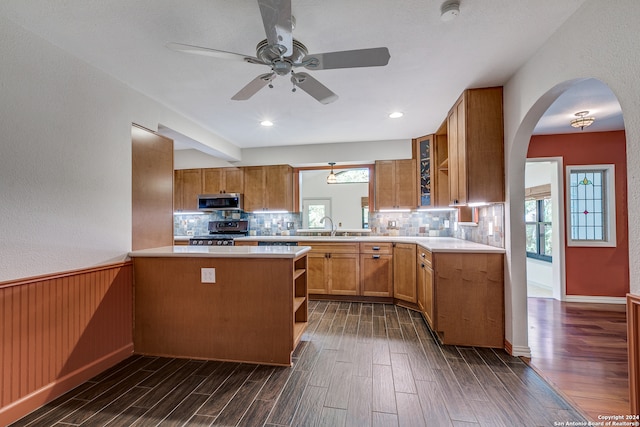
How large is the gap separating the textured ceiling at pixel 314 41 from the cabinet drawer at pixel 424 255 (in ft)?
5.32

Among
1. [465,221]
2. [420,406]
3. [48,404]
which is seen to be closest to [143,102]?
[48,404]

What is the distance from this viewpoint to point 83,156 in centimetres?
219

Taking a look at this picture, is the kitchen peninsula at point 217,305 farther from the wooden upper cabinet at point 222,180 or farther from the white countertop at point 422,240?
the wooden upper cabinet at point 222,180

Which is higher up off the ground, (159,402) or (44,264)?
(44,264)

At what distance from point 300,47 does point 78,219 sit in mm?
2051

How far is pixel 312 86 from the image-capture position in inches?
76.5

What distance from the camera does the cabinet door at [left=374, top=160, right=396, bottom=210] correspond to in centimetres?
454

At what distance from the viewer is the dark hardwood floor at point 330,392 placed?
1724mm

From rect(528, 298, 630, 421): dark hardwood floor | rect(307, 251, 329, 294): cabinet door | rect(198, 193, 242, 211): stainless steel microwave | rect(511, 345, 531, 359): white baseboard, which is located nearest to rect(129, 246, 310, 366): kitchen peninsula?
rect(307, 251, 329, 294): cabinet door

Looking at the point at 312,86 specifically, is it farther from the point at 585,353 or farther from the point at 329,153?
the point at 585,353

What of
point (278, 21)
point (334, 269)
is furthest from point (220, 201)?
point (278, 21)

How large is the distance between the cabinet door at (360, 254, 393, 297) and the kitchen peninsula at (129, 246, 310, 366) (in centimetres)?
170

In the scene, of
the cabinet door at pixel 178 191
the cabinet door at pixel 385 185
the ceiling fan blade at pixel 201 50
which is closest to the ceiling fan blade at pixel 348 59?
the ceiling fan blade at pixel 201 50

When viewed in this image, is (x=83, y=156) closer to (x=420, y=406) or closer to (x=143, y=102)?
(x=143, y=102)
